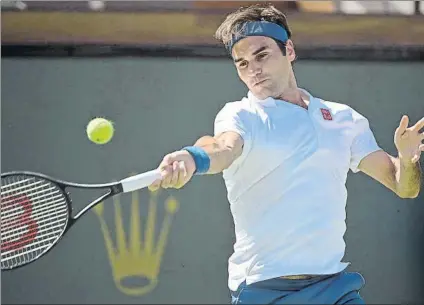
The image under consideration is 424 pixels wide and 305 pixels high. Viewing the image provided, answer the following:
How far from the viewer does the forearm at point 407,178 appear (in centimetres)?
244

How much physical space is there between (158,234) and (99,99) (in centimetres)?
65

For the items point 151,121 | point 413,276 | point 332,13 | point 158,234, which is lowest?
point 413,276

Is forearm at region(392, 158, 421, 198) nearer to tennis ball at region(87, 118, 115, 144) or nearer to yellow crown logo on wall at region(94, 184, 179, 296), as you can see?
tennis ball at region(87, 118, 115, 144)

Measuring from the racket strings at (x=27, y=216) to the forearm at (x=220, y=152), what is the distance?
2.03 ft

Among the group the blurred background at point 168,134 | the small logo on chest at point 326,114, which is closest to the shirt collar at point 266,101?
the small logo on chest at point 326,114

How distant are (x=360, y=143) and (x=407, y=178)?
15 cm

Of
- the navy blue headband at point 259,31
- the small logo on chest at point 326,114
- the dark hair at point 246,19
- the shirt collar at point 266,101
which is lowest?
the small logo on chest at point 326,114

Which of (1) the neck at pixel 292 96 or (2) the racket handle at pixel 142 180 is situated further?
(1) the neck at pixel 292 96

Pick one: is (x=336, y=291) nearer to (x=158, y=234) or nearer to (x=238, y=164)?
(x=238, y=164)

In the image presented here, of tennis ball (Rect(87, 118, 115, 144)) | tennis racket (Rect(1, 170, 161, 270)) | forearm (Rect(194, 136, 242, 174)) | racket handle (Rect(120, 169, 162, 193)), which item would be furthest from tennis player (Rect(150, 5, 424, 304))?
tennis racket (Rect(1, 170, 161, 270))

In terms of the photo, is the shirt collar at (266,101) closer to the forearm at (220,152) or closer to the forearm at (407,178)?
the forearm at (220,152)

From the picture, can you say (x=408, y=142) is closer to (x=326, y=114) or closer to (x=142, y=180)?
(x=326, y=114)

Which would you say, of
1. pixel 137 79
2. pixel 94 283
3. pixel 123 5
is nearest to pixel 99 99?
pixel 137 79

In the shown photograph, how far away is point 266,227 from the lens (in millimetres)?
2289
